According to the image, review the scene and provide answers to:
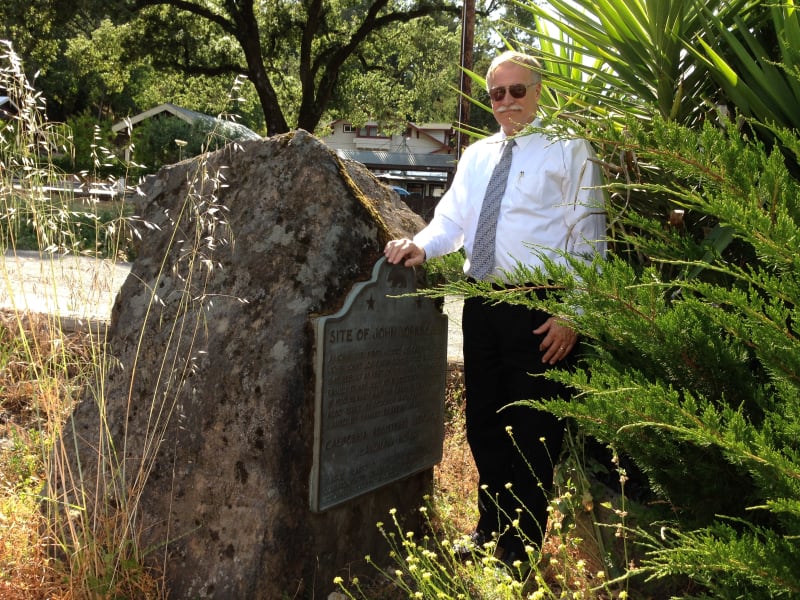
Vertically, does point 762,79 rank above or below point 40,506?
above

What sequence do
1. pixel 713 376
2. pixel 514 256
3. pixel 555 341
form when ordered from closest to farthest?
pixel 713 376 < pixel 555 341 < pixel 514 256

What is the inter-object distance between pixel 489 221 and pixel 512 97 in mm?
475

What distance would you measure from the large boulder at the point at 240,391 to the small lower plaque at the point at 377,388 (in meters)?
0.07

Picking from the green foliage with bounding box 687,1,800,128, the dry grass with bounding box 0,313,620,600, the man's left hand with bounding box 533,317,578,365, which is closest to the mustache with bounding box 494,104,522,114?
the green foliage with bounding box 687,1,800,128

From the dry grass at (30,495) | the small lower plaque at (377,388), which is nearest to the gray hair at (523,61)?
the small lower plaque at (377,388)

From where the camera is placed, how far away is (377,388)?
10.0 feet

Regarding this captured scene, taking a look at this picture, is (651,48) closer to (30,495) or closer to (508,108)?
(508,108)

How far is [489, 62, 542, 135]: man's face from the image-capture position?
9.49ft

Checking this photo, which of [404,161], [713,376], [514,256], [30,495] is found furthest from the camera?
[404,161]

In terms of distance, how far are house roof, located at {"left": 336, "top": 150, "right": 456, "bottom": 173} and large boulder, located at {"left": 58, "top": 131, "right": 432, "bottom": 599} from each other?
39.8 metres

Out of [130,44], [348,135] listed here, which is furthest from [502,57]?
[348,135]

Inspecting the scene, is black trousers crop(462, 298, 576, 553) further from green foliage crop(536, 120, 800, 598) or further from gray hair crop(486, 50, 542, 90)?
gray hair crop(486, 50, 542, 90)

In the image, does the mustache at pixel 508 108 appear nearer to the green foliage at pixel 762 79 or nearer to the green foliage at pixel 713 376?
the green foliage at pixel 762 79

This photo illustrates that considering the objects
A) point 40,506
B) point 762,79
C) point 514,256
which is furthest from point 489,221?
point 40,506
